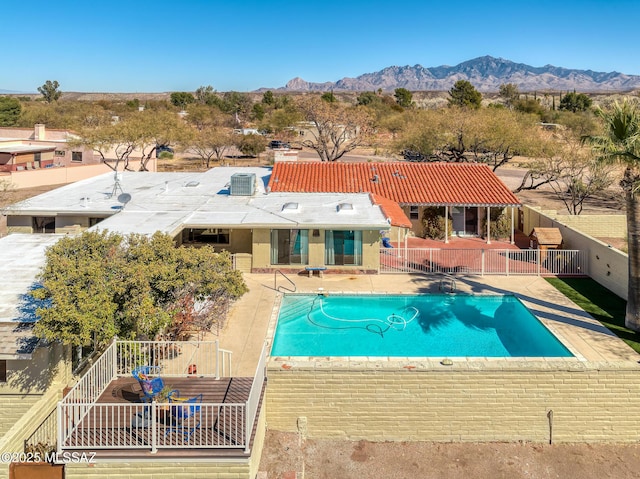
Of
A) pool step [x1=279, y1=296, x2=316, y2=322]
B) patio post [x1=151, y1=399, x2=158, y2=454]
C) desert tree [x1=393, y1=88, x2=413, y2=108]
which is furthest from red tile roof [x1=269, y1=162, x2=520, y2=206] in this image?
desert tree [x1=393, y1=88, x2=413, y2=108]

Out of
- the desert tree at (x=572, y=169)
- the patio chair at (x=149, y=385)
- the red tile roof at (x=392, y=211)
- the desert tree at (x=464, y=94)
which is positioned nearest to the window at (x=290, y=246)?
the red tile roof at (x=392, y=211)

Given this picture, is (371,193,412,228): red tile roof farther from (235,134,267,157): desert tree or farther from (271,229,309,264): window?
(235,134,267,157): desert tree

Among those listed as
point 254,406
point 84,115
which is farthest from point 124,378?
point 84,115

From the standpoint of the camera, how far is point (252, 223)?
22859 millimetres

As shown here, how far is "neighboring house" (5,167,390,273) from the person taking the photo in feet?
74.9

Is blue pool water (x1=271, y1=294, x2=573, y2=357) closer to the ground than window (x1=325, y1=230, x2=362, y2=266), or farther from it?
closer to the ground

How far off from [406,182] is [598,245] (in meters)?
11.8

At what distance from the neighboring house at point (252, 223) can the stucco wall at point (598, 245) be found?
27.3ft

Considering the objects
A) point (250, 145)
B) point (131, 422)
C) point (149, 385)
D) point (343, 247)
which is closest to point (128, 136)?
point (250, 145)

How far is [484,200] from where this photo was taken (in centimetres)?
2934

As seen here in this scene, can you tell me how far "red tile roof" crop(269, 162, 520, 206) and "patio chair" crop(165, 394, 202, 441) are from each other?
19.8 metres

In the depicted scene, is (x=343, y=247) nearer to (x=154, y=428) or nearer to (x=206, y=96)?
(x=154, y=428)

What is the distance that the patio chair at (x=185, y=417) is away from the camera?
11.1 metres

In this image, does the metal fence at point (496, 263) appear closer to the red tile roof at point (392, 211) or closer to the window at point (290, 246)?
the red tile roof at point (392, 211)
